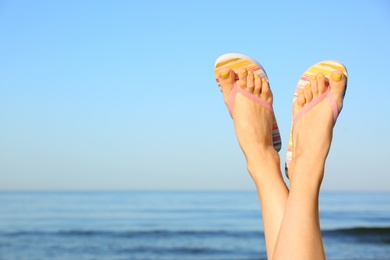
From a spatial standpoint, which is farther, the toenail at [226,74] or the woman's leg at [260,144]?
the toenail at [226,74]

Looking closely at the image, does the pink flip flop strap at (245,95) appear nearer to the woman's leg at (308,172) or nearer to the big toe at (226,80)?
the big toe at (226,80)

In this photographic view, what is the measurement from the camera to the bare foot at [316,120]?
2.15 metres

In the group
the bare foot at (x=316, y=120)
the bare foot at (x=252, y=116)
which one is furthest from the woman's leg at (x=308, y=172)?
the bare foot at (x=252, y=116)

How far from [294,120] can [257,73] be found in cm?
32

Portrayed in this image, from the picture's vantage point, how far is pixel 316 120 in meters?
2.37

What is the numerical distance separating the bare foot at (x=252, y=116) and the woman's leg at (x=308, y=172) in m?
0.12

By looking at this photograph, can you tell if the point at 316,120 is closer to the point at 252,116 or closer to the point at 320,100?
the point at 320,100

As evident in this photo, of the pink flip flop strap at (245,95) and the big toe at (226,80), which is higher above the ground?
the big toe at (226,80)

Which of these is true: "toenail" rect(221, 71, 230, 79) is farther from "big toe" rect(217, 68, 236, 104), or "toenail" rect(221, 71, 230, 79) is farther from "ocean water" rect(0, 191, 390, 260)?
"ocean water" rect(0, 191, 390, 260)

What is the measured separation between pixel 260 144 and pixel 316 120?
0.82 ft

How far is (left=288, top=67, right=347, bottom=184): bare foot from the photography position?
2.15 metres

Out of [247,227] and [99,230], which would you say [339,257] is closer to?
[247,227]

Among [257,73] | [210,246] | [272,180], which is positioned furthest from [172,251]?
[272,180]

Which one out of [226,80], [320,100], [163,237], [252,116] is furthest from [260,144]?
[163,237]
